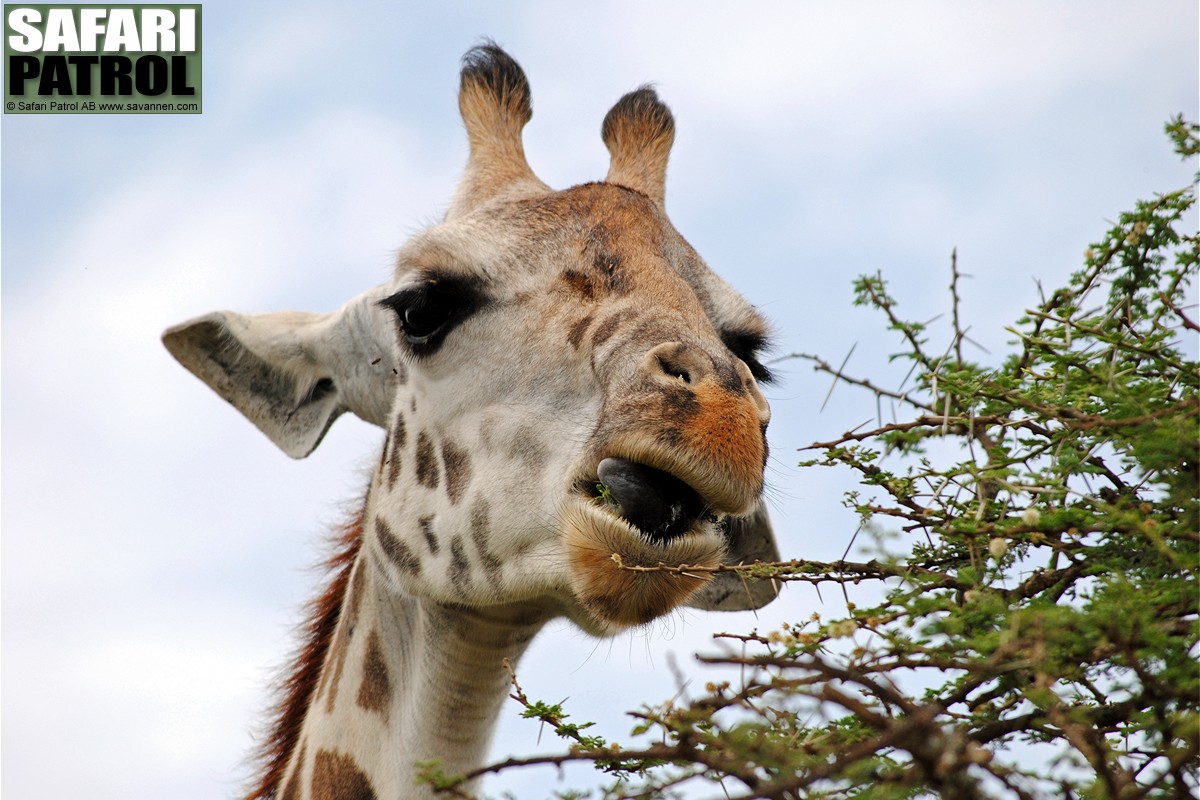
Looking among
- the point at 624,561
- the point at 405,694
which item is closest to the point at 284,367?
the point at 405,694

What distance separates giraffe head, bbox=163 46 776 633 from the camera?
12.3ft

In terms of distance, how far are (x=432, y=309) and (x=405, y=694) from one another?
5.08 feet

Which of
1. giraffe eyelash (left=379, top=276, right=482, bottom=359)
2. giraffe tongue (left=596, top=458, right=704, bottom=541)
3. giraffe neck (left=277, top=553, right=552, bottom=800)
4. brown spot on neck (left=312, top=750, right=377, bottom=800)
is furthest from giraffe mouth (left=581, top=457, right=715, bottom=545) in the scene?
brown spot on neck (left=312, top=750, right=377, bottom=800)

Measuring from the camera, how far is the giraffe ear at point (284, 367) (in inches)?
220

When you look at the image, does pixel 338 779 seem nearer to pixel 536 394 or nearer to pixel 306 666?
pixel 306 666

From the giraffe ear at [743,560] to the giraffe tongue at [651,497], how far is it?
1.37 metres

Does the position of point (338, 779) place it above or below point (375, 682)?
below

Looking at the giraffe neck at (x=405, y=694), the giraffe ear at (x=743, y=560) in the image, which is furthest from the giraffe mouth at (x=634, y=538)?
the giraffe ear at (x=743, y=560)

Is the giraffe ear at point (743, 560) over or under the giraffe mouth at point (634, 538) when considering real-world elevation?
over

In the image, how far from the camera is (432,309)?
483 cm

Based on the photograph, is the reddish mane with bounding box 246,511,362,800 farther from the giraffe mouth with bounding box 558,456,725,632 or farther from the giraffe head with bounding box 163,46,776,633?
the giraffe mouth with bounding box 558,456,725,632

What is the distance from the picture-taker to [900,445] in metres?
3.72

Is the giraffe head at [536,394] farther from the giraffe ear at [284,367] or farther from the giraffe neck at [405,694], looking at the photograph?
the giraffe neck at [405,694]

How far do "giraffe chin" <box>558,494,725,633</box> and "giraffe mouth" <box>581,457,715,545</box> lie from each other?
0.09 feet
